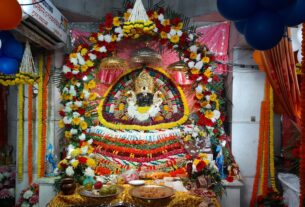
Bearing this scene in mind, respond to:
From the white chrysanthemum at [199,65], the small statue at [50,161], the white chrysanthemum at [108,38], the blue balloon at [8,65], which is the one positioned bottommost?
the small statue at [50,161]

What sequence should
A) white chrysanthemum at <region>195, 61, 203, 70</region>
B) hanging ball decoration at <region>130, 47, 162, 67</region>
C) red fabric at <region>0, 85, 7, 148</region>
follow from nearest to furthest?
white chrysanthemum at <region>195, 61, 203, 70</region> → hanging ball decoration at <region>130, 47, 162, 67</region> → red fabric at <region>0, 85, 7, 148</region>

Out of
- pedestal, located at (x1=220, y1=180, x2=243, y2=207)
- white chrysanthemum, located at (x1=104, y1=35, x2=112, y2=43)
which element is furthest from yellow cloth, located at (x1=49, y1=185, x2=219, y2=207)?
white chrysanthemum, located at (x1=104, y1=35, x2=112, y2=43)

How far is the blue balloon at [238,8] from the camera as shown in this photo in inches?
111

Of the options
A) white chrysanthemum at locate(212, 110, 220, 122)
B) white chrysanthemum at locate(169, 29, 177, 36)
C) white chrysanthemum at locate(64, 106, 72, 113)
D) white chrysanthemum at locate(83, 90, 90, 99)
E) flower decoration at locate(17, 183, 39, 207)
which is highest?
white chrysanthemum at locate(169, 29, 177, 36)

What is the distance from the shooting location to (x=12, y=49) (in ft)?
16.0

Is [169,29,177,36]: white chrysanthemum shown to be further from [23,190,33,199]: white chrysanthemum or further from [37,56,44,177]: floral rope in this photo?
[23,190,33,199]: white chrysanthemum

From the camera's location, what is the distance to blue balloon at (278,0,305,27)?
9.09 ft

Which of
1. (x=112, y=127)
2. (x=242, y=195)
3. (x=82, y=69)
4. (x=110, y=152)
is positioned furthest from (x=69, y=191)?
(x=242, y=195)

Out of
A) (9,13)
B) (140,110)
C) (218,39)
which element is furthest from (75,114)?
(218,39)

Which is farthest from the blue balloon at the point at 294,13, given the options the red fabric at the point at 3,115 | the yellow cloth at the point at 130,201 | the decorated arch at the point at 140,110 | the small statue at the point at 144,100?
the red fabric at the point at 3,115

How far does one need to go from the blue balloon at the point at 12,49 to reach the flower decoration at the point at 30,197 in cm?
250

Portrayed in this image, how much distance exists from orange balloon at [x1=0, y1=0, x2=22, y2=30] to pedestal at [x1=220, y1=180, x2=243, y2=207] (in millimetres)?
3824

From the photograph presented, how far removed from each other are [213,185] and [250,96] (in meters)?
1.94

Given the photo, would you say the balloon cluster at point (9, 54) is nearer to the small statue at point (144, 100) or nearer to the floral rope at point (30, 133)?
the floral rope at point (30, 133)
